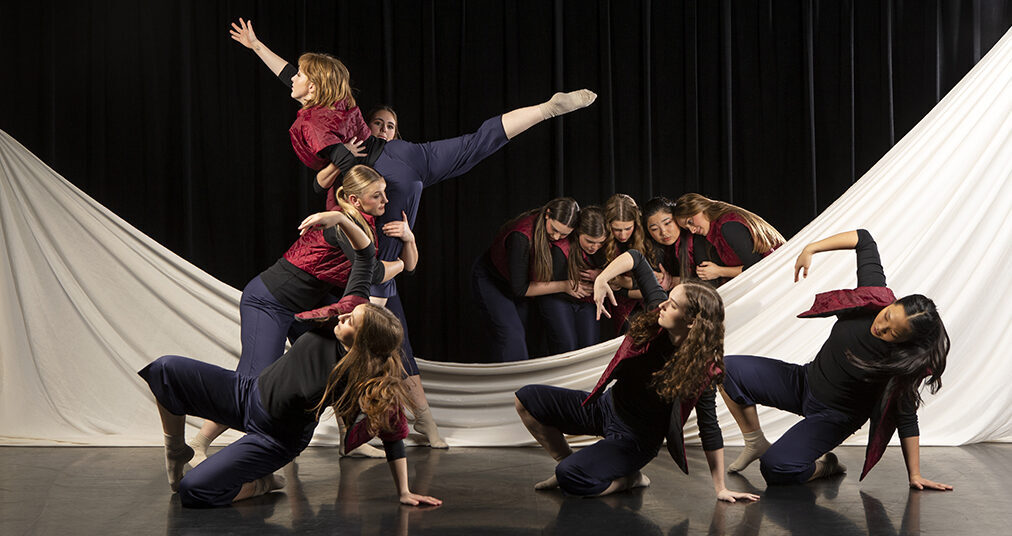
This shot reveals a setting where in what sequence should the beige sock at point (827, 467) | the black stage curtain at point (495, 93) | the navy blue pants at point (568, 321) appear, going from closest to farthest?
the beige sock at point (827, 467) < the navy blue pants at point (568, 321) < the black stage curtain at point (495, 93)

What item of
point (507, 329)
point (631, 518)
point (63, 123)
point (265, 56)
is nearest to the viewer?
point (631, 518)

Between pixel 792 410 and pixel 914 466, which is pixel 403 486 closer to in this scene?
pixel 792 410

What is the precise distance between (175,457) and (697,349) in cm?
158

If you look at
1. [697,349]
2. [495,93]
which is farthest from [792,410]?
[495,93]

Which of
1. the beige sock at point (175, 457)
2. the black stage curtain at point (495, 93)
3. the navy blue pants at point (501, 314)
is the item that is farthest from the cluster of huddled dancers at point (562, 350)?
the black stage curtain at point (495, 93)

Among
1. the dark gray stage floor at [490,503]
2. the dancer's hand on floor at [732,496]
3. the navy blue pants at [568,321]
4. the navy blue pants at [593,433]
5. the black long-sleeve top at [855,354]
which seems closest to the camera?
the dark gray stage floor at [490,503]

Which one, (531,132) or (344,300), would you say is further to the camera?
(531,132)

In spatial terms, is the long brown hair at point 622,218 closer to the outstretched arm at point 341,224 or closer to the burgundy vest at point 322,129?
the burgundy vest at point 322,129

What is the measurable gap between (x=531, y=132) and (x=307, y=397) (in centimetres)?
259

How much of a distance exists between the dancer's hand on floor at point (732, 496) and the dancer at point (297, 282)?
53.3 inches

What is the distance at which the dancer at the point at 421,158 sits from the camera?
3.63 m

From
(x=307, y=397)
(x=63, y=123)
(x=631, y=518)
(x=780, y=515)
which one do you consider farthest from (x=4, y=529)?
(x=63, y=123)

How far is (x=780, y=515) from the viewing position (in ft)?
8.57

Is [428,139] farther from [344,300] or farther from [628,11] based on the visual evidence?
[344,300]
